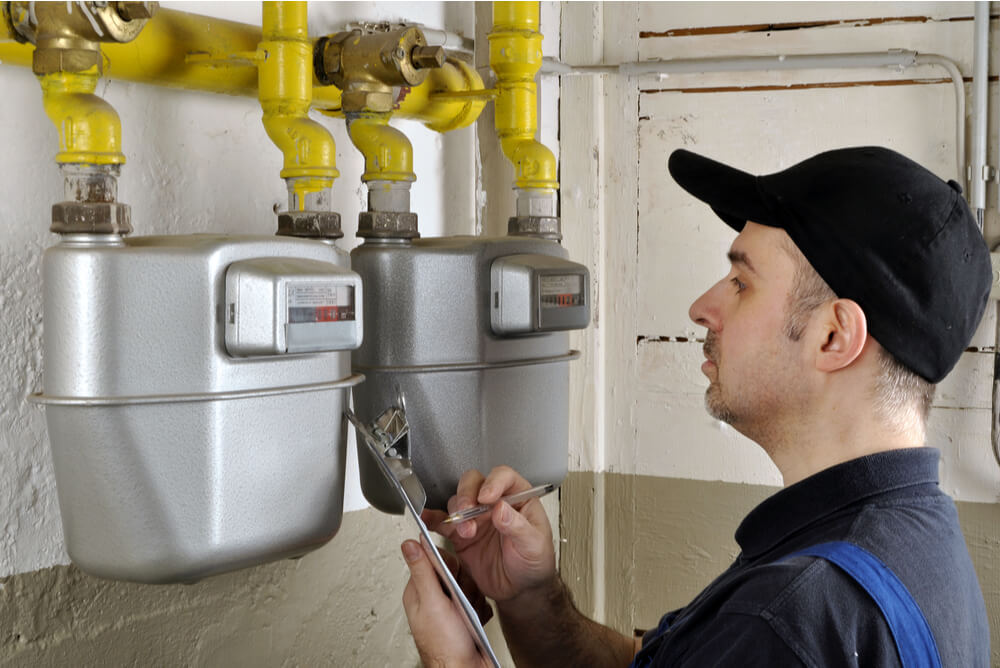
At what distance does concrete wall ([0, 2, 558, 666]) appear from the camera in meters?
0.93

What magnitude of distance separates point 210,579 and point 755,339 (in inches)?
24.4

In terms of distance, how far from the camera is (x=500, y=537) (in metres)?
1.17

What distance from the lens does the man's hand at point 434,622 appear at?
0.96 metres

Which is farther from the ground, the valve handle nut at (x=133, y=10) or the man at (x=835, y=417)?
the valve handle nut at (x=133, y=10)

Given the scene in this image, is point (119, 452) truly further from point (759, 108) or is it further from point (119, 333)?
point (759, 108)

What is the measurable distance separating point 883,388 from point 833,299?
90 millimetres

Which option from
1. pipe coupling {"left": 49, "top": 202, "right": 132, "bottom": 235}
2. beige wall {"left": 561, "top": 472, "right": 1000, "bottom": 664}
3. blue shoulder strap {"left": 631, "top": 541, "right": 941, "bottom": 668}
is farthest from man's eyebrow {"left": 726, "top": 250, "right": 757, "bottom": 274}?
beige wall {"left": 561, "top": 472, "right": 1000, "bottom": 664}

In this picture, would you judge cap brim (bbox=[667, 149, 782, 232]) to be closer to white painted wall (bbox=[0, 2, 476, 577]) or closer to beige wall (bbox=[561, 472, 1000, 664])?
white painted wall (bbox=[0, 2, 476, 577])

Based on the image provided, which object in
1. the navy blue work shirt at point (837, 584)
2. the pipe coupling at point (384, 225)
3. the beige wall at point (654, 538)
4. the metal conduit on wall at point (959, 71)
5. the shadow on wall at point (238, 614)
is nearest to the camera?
the navy blue work shirt at point (837, 584)

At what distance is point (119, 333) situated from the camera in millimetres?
792

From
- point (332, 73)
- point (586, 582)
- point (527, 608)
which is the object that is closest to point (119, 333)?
point (332, 73)

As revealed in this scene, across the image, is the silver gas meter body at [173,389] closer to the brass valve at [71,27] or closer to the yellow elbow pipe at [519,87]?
the brass valve at [71,27]

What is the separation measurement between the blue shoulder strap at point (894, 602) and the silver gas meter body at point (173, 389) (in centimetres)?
45

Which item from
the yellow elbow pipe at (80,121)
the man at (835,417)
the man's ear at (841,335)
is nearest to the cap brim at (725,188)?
the man at (835,417)
